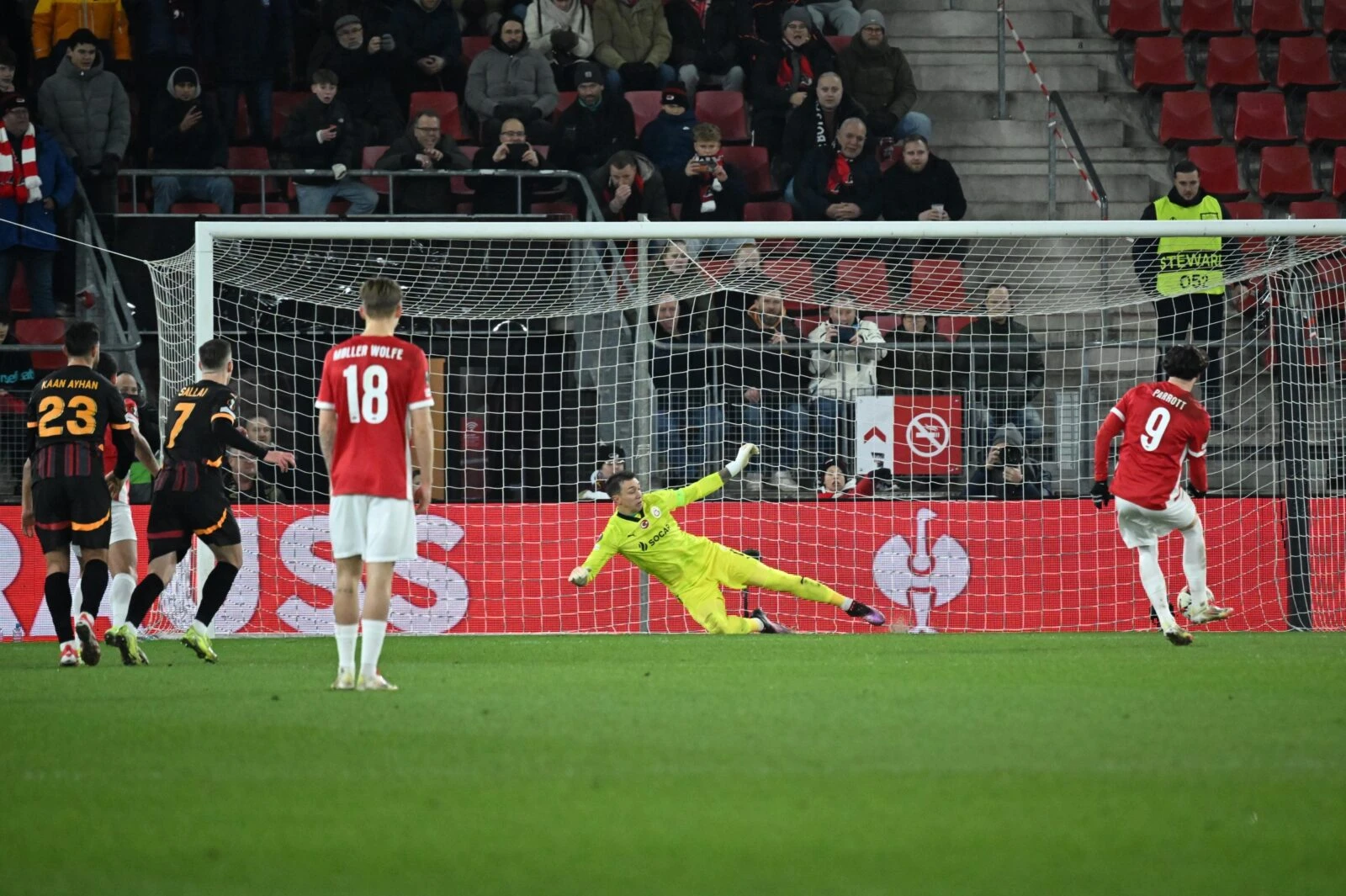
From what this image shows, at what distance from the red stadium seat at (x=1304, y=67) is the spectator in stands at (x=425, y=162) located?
361 inches

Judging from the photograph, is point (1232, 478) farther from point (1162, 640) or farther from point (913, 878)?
point (913, 878)

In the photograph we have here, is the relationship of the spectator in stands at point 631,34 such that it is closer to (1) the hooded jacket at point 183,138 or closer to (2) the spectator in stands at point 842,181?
(2) the spectator in stands at point 842,181

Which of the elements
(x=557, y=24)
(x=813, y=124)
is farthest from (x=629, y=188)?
(x=557, y=24)

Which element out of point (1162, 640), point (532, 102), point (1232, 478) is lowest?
point (1162, 640)

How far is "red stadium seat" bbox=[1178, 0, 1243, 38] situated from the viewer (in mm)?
18750

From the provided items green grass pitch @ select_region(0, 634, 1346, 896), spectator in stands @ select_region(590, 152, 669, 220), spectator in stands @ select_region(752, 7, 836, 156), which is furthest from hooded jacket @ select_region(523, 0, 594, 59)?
green grass pitch @ select_region(0, 634, 1346, 896)

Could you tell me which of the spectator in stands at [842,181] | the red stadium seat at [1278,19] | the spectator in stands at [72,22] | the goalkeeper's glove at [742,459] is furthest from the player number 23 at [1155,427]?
the spectator in stands at [72,22]

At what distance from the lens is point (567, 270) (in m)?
14.9

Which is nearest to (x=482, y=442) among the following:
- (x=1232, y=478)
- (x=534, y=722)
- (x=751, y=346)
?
(x=751, y=346)

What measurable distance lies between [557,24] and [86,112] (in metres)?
4.77

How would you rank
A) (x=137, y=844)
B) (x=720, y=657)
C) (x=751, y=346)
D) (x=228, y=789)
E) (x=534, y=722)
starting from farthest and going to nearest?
1. (x=751, y=346)
2. (x=720, y=657)
3. (x=534, y=722)
4. (x=228, y=789)
5. (x=137, y=844)

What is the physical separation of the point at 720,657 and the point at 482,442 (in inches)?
185

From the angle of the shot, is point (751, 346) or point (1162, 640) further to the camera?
point (751, 346)

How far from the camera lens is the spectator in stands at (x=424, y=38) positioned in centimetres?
1645
